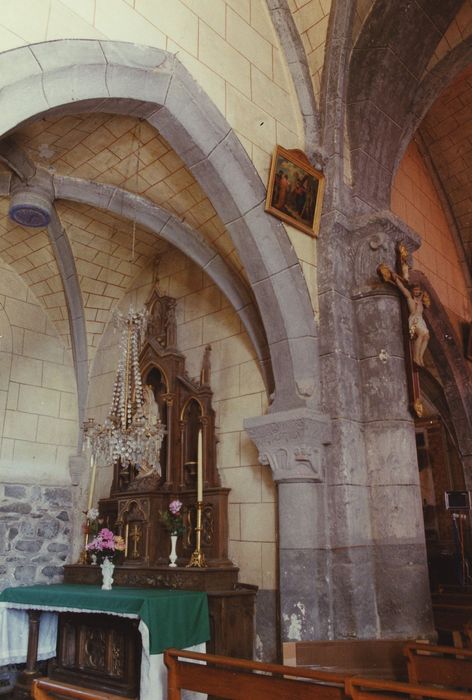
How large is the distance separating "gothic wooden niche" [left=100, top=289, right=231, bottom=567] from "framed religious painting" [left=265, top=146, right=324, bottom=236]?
64.4 inches

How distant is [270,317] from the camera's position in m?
4.61

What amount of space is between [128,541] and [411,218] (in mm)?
5283

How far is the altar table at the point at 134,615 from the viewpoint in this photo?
3754mm

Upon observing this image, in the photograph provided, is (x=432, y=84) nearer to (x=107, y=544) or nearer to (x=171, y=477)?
(x=171, y=477)

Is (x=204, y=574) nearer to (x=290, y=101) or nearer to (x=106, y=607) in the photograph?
(x=106, y=607)

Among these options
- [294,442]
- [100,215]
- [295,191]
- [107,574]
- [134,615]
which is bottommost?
[134,615]

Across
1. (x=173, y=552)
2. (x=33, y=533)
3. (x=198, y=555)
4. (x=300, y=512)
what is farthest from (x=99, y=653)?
(x=300, y=512)

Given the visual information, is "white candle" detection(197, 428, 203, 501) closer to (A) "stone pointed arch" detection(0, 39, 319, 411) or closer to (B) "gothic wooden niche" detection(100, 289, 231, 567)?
(B) "gothic wooden niche" detection(100, 289, 231, 567)

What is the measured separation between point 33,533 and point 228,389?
2579mm

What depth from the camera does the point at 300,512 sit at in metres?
4.14

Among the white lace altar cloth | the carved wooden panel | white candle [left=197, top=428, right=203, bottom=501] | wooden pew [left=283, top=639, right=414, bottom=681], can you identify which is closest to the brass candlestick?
white candle [left=197, top=428, right=203, bottom=501]

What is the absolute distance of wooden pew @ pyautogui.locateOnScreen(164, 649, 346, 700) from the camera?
228cm

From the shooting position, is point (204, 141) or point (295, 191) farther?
point (295, 191)

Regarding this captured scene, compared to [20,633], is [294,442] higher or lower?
higher
